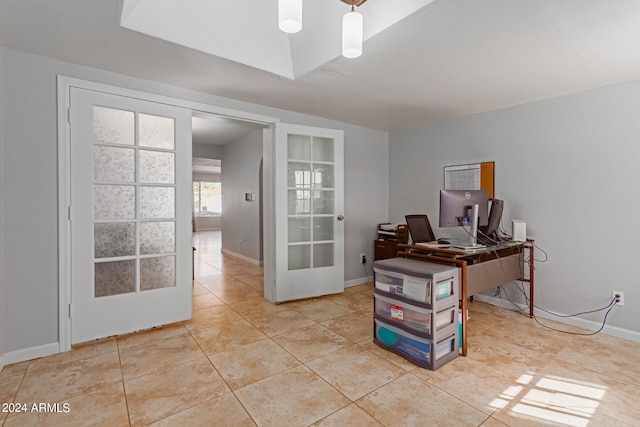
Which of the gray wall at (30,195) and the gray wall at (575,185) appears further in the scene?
the gray wall at (575,185)

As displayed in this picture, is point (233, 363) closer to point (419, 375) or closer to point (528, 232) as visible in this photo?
point (419, 375)

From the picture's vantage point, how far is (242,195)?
249 inches

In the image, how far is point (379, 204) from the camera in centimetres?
458

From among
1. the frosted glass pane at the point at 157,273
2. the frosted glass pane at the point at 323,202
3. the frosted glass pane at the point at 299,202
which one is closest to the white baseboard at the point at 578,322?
the frosted glass pane at the point at 323,202

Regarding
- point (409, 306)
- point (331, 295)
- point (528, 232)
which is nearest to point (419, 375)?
point (409, 306)

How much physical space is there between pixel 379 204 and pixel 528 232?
1.92 m

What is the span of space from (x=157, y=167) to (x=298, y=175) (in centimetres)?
152

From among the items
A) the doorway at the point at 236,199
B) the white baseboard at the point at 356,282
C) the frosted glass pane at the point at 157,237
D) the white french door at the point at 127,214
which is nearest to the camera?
the white french door at the point at 127,214

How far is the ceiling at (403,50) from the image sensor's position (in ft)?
5.65

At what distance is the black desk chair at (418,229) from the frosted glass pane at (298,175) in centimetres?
129

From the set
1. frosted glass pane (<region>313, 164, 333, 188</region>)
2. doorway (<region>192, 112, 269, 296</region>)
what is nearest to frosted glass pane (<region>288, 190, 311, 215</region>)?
frosted glass pane (<region>313, 164, 333, 188</region>)

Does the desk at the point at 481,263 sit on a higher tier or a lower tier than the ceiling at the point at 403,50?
lower

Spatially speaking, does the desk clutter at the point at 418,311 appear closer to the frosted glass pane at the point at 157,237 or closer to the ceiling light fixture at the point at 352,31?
the ceiling light fixture at the point at 352,31

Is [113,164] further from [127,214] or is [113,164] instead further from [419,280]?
[419,280]
